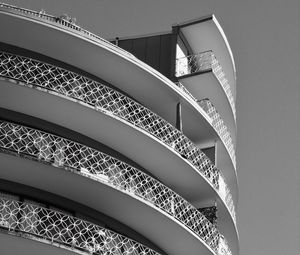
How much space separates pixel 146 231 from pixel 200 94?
28.3ft

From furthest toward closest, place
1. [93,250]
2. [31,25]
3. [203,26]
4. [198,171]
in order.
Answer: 1. [203,26]
2. [198,171]
3. [31,25]
4. [93,250]

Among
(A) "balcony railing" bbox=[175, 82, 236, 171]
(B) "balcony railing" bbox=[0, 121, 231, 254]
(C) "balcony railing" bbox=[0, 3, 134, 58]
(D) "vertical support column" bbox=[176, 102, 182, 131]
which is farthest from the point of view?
(A) "balcony railing" bbox=[175, 82, 236, 171]

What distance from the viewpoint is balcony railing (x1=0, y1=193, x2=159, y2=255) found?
29000 millimetres

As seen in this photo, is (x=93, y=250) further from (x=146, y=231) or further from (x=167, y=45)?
(x=167, y=45)

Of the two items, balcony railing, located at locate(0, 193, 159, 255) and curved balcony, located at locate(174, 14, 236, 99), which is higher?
curved balcony, located at locate(174, 14, 236, 99)

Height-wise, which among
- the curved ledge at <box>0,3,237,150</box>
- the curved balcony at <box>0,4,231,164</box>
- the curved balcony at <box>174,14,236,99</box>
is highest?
the curved balcony at <box>174,14,236,99</box>

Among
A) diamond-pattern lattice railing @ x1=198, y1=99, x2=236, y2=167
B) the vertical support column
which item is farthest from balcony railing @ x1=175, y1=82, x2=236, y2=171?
the vertical support column

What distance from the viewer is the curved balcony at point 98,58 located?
3253 cm

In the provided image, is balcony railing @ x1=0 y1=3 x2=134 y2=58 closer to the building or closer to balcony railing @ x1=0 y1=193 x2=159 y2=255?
the building

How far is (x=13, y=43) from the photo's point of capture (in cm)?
3291

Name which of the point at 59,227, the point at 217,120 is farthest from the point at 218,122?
the point at 59,227

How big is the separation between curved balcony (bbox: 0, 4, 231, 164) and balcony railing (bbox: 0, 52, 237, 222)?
2.40 ft

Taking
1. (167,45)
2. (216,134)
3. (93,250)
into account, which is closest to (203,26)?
(167,45)

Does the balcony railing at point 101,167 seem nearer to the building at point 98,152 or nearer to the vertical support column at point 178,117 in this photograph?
the building at point 98,152
